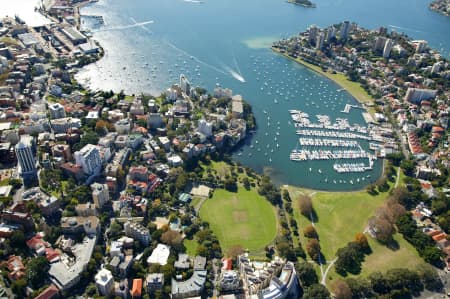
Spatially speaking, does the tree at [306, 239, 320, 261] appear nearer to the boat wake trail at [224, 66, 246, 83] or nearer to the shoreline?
the shoreline

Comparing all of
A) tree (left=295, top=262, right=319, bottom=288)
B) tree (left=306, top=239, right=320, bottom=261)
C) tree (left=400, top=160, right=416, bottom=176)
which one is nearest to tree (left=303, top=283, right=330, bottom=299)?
tree (left=295, top=262, right=319, bottom=288)

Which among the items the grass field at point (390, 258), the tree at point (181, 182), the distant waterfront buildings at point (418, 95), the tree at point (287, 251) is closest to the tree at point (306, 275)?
the tree at point (287, 251)

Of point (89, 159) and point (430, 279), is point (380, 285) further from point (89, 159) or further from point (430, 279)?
point (89, 159)

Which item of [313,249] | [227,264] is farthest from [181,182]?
[313,249]

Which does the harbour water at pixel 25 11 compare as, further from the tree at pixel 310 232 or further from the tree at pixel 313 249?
the tree at pixel 313 249

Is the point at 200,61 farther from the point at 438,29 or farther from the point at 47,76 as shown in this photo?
the point at 438,29

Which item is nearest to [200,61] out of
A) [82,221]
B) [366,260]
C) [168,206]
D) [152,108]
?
[152,108]
